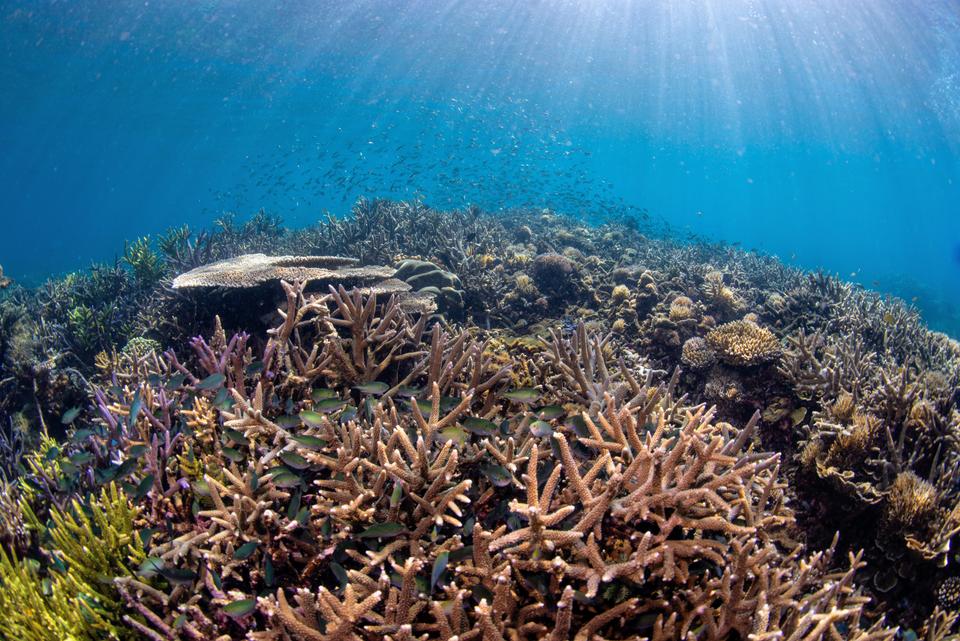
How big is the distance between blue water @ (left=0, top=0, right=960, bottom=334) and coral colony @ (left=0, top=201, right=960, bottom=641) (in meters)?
11.8

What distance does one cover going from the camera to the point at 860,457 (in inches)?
166

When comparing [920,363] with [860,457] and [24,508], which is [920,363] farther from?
[24,508]

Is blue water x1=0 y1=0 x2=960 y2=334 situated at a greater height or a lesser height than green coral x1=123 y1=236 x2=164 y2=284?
greater

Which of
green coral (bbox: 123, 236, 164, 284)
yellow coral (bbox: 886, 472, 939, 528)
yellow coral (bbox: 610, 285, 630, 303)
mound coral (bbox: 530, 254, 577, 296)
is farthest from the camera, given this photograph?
green coral (bbox: 123, 236, 164, 284)

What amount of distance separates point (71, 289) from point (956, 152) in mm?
82118

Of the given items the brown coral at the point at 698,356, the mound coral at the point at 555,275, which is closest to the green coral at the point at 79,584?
the brown coral at the point at 698,356

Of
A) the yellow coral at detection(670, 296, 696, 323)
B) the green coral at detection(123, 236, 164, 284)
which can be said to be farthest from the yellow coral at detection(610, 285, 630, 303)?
the green coral at detection(123, 236, 164, 284)

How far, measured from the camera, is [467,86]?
4612 centimetres

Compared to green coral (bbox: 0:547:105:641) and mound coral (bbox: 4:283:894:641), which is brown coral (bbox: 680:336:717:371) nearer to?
mound coral (bbox: 4:283:894:641)

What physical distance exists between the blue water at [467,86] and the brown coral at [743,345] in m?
10.6

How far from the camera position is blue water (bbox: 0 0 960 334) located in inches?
1022

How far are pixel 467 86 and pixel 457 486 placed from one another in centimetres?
5004

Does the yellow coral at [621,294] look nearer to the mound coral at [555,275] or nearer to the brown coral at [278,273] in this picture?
the mound coral at [555,275]

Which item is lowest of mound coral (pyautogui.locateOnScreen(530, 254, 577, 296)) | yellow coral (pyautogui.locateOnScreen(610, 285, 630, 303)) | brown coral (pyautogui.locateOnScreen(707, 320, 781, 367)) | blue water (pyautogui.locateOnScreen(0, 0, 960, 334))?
brown coral (pyautogui.locateOnScreen(707, 320, 781, 367))
